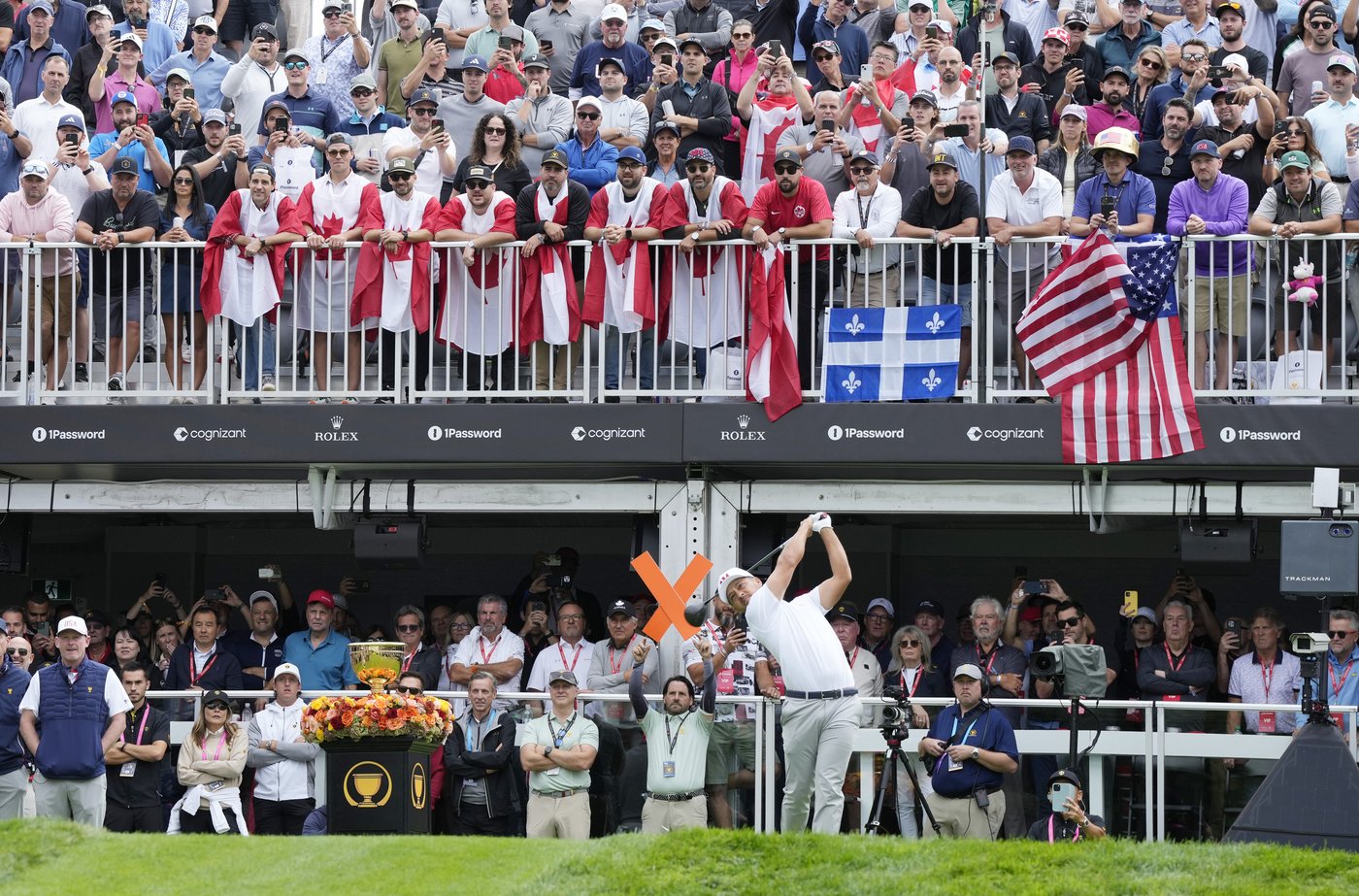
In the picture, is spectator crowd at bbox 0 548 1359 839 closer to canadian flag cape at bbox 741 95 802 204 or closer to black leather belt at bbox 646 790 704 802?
black leather belt at bbox 646 790 704 802

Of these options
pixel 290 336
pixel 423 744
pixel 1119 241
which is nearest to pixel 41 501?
pixel 290 336

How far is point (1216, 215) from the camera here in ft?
51.2

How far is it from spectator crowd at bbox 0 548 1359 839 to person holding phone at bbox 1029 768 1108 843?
17 millimetres

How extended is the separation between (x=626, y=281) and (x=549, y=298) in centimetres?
58

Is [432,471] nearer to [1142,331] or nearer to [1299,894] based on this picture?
[1142,331]

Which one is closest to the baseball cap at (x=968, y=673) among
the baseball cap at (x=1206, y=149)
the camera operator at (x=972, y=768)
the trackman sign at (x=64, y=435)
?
the camera operator at (x=972, y=768)

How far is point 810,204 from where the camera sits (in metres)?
15.6

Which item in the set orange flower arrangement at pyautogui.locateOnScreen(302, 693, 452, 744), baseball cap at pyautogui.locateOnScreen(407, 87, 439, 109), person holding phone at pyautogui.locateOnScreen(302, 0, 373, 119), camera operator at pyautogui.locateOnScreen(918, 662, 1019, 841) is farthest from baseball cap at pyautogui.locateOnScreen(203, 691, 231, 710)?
person holding phone at pyautogui.locateOnScreen(302, 0, 373, 119)

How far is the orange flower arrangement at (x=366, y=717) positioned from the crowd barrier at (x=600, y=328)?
3346 millimetres

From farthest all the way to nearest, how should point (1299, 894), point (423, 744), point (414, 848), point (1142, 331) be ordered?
1. point (1142, 331)
2. point (423, 744)
3. point (414, 848)
4. point (1299, 894)

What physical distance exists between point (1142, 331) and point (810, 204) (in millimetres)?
2546

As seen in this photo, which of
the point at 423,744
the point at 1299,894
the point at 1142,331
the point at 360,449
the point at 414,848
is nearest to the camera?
the point at 1299,894

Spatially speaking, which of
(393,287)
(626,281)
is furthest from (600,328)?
(393,287)

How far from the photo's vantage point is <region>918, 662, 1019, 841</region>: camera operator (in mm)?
13492
